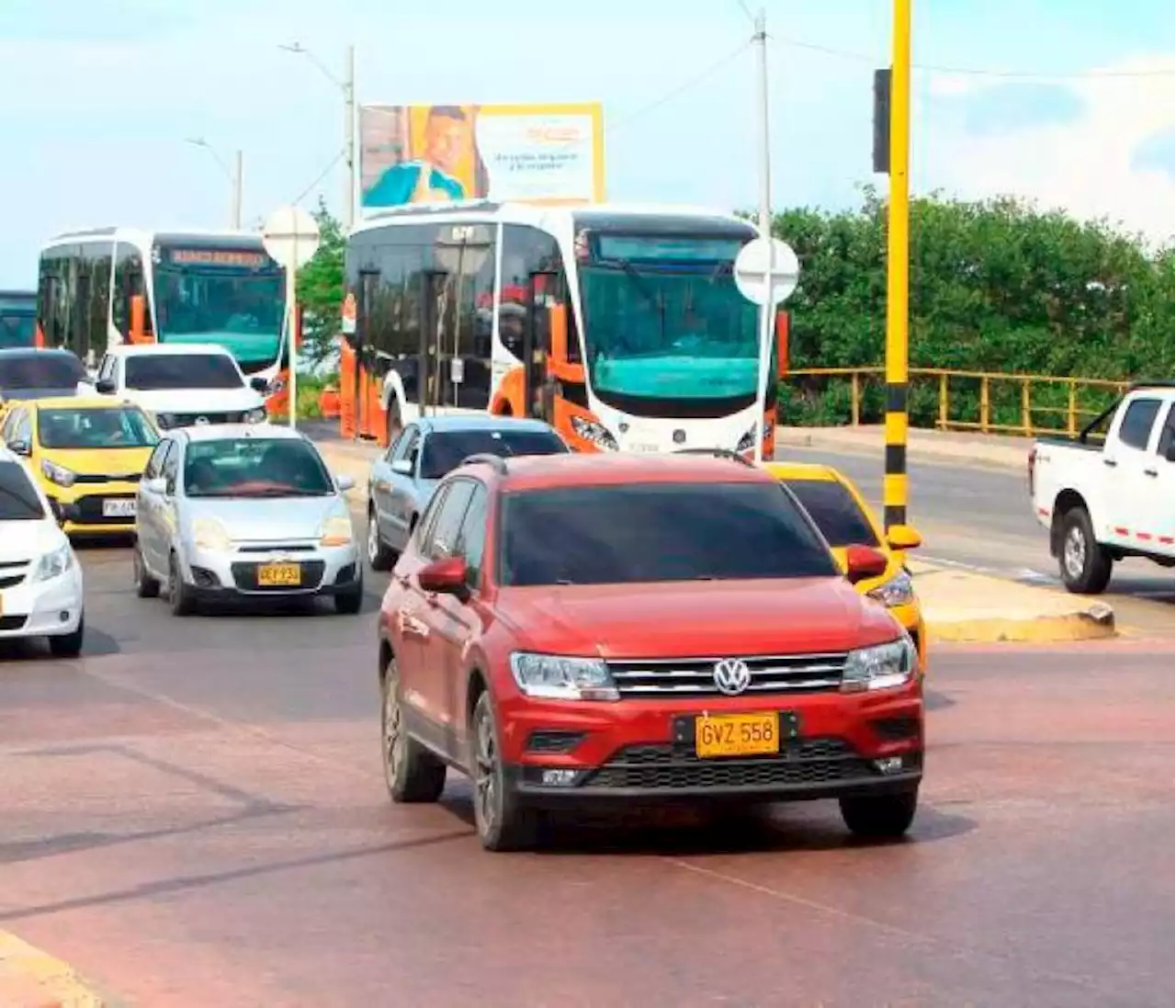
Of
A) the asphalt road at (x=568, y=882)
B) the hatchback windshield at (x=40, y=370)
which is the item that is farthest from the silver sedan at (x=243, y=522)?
the hatchback windshield at (x=40, y=370)

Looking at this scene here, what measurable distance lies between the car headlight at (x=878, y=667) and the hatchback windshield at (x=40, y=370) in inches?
1355

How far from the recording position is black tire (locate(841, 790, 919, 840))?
13.0 metres

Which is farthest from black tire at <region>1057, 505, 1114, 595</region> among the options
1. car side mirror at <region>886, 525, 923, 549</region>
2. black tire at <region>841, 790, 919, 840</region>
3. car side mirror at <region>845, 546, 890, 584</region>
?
black tire at <region>841, 790, 919, 840</region>

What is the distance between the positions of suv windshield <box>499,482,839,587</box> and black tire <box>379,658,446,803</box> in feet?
4.30

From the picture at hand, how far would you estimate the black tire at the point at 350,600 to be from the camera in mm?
26781

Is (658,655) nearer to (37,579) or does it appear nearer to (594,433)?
(37,579)

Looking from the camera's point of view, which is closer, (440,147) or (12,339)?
(12,339)

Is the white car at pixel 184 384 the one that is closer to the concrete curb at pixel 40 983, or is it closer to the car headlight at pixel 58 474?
the car headlight at pixel 58 474

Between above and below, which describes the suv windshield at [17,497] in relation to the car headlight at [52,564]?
above

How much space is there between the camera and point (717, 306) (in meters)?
36.5

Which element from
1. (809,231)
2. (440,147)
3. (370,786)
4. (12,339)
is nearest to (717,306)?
(370,786)

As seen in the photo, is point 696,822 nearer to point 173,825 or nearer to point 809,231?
point 173,825

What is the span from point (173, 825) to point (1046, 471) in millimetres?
16468

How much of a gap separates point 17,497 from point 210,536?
316 cm
